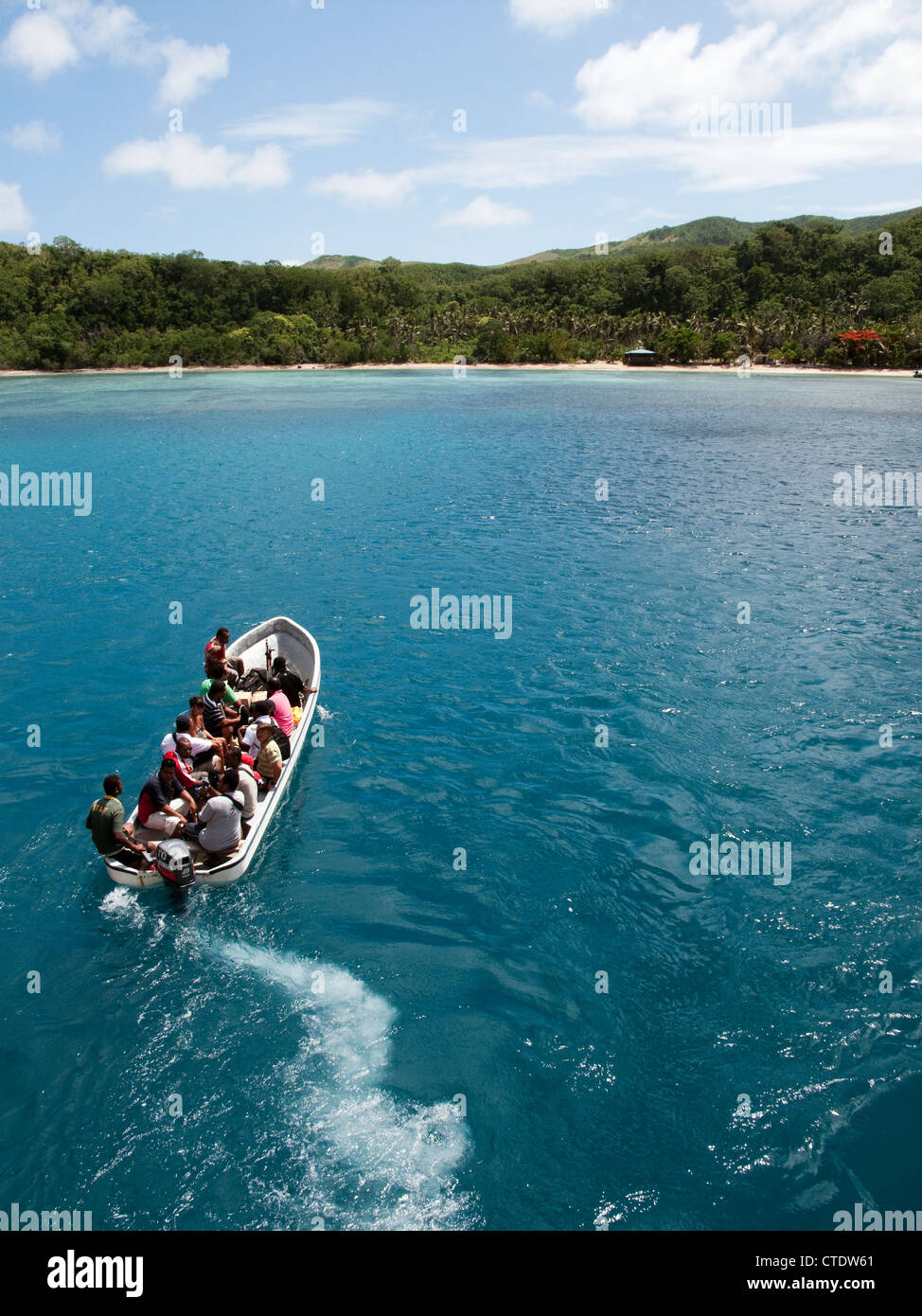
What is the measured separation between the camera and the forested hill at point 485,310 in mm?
118125

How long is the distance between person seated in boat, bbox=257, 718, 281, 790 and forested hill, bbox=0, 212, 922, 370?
118109 millimetres

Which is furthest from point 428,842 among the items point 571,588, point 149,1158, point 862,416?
point 862,416

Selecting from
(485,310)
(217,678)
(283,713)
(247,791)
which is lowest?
(247,791)

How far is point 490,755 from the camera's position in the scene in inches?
605

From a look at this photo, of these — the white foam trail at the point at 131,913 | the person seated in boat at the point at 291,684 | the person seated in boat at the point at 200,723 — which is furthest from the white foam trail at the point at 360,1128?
the person seated in boat at the point at 291,684

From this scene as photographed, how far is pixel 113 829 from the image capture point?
11.3 m

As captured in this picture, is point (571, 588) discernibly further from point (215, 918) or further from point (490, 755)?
point (215, 918)

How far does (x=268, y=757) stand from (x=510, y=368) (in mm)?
123584

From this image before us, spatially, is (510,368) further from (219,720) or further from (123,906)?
(123,906)

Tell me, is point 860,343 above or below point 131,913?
above

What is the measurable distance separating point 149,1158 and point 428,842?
598 centimetres

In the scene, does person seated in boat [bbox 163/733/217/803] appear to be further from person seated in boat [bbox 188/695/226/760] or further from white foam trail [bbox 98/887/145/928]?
white foam trail [bbox 98/887/145/928]

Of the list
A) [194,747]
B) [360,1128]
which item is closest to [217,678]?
[194,747]

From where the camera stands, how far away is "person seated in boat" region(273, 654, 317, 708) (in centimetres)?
1572
